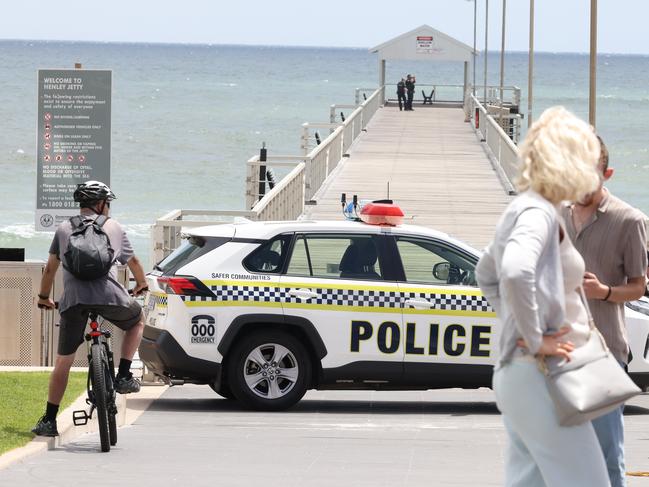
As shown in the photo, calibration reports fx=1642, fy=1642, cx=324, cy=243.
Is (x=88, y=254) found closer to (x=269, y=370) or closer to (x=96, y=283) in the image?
(x=96, y=283)

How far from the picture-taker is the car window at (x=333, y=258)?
12.0 metres

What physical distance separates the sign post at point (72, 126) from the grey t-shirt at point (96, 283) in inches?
263

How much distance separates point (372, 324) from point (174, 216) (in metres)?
3.62

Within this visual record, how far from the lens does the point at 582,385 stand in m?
5.10

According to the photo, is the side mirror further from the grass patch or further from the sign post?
the sign post

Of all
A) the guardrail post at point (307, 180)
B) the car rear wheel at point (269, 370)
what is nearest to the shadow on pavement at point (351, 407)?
the car rear wheel at point (269, 370)

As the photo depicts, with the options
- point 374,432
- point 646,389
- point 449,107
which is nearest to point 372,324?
point 374,432

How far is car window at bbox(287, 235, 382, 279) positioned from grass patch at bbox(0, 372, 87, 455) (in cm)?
184

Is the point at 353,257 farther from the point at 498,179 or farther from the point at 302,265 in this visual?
the point at 498,179

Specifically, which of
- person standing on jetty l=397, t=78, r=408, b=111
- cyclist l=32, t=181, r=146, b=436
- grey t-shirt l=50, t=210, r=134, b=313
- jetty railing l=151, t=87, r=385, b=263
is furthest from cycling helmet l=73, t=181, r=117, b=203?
person standing on jetty l=397, t=78, r=408, b=111

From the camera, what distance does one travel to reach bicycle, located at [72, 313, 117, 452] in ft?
30.0

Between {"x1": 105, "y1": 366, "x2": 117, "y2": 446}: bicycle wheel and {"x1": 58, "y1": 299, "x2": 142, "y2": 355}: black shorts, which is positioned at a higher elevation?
{"x1": 58, "y1": 299, "x2": 142, "y2": 355}: black shorts

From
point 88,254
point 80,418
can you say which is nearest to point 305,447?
point 80,418

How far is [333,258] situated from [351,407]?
51.6 inches
